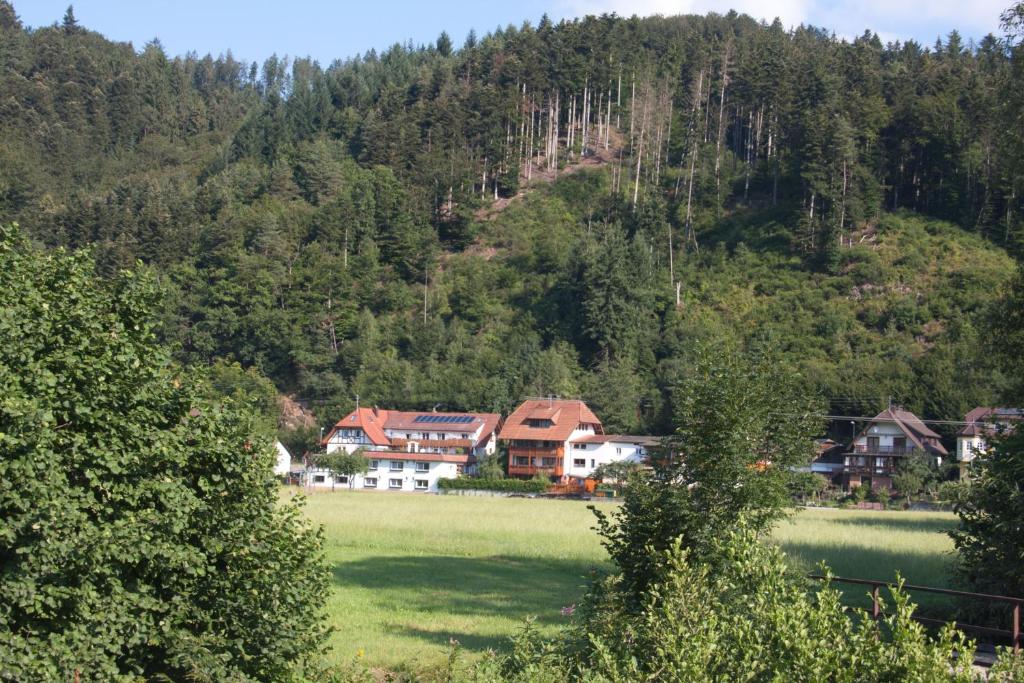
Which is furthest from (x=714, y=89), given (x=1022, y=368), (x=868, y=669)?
(x=868, y=669)

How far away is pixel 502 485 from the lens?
78.8 metres

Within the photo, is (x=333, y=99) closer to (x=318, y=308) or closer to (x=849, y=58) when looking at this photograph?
(x=318, y=308)

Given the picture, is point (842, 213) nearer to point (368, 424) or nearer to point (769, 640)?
point (368, 424)

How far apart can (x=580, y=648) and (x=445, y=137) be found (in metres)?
124

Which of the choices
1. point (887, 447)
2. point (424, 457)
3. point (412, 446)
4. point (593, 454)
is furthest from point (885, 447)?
point (412, 446)

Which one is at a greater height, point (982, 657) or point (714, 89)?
point (714, 89)

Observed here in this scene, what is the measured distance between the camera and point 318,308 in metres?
110

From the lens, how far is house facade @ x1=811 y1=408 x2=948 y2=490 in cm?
7219

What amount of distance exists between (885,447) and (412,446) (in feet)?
130

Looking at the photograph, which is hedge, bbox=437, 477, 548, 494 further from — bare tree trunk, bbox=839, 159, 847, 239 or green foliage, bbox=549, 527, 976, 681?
green foliage, bbox=549, 527, 976, 681

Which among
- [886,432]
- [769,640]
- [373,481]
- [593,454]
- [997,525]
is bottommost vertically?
[373,481]

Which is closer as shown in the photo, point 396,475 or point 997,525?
point 997,525

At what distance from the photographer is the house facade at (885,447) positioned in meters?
72.2

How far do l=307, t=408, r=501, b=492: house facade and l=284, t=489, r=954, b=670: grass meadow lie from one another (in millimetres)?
32228
